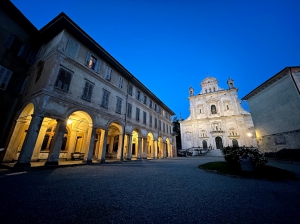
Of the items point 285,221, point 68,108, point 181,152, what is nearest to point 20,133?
point 68,108


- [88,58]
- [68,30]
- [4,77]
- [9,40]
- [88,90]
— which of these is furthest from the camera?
[88,58]

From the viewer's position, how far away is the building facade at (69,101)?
27.3ft

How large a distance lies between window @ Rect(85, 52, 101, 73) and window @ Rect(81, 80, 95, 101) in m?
1.72

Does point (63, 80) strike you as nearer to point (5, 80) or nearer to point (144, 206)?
point (5, 80)

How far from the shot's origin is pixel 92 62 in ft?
40.0

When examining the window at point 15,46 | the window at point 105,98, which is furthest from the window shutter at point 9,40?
the window at point 105,98

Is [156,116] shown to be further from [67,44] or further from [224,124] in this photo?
[224,124]

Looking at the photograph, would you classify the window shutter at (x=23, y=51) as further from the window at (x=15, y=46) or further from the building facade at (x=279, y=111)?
the building facade at (x=279, y=111)

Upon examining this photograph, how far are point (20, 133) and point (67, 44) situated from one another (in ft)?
25.7

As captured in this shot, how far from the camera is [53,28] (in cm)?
1053

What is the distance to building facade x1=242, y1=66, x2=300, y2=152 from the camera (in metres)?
14.6

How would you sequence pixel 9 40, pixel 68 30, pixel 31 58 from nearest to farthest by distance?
pixel 9 40 < pixel 68 30 < pixel 31 58

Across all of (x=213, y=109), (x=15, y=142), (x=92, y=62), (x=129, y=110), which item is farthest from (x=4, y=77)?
(x=213, y=109)

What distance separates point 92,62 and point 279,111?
2337cm
